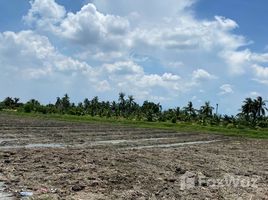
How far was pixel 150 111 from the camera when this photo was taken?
81500mm

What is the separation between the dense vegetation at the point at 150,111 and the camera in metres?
75.9

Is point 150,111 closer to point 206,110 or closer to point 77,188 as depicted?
point 206,110

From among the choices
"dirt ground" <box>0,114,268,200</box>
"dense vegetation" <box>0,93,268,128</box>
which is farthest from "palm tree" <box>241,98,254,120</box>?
"dirt ground" <box>0,114,268,200</box>

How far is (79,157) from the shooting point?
16250 mm

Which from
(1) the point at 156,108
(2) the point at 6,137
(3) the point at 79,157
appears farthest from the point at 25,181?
(1) the point at 156,108

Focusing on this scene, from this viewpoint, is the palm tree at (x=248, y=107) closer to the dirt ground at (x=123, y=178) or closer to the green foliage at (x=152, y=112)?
the green foliage at (x=152, y=112)

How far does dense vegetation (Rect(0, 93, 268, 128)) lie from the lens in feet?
249

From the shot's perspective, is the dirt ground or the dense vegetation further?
the dense vegetation

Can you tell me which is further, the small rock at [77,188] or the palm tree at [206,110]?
the palm tree at [206,110]

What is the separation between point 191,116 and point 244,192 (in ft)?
239

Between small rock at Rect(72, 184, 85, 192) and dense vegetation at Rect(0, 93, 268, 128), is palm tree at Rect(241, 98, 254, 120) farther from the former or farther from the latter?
small rock at Rect(72, 184, 85, 192)

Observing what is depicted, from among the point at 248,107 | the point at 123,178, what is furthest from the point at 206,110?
the point at 123,178

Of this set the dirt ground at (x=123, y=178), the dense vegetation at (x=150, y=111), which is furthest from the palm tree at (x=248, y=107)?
the dirt ground at (x=123, y=178)

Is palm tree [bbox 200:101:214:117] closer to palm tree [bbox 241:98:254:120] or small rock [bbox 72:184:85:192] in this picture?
palm tree [bbox 241:98:254:120]
